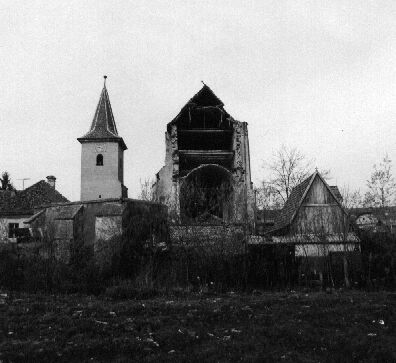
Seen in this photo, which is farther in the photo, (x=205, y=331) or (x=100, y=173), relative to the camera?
(x=100, y=173)

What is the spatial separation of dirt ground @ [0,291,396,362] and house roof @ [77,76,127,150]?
110ft

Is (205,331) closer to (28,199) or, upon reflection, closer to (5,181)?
(28,199)

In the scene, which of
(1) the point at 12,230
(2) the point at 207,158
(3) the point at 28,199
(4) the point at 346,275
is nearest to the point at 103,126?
(3) the point at 28,199

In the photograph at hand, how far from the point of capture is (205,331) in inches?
366

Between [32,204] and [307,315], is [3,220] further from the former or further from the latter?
[307,315]

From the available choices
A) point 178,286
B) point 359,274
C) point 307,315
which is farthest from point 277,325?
point 359,274

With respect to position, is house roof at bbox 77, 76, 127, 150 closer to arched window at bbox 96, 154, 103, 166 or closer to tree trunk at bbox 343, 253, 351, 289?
arched window at bbox 96, 154, 103, 166

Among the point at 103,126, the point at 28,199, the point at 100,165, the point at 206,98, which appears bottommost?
the point at 28,199

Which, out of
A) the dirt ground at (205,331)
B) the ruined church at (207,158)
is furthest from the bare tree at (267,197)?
the dirt ground at (205,331)

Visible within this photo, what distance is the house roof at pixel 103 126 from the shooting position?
4616 cm

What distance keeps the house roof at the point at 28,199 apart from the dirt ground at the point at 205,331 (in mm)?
28479

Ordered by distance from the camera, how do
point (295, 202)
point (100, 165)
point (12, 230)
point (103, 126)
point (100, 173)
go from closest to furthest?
point (295, 202) < point (12, 230) < point (100, 165) < point (100, 173) < point (103, 126)

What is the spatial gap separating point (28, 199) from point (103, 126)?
10.7 m

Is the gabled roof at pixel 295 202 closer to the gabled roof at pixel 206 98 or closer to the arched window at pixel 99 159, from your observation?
the gabled roof at pixel 206 98
